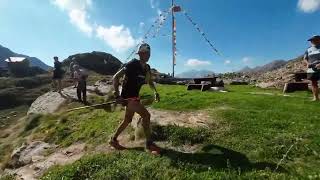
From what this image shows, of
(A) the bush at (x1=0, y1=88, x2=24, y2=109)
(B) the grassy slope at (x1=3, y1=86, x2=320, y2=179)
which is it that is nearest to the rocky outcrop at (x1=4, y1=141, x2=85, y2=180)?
(B) the grassy slope at (x1=3, y1=86, x2=320, y2=179)

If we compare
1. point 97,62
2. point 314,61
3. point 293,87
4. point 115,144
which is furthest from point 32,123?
point 97,62

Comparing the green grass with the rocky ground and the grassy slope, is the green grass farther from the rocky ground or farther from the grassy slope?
the rocky ground

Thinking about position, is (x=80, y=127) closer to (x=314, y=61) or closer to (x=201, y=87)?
(x=201, y=87)

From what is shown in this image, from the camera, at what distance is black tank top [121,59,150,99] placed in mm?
12836

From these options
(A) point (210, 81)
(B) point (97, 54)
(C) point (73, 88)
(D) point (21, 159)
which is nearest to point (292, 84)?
(A) point (210, 81)

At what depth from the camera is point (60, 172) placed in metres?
13.0

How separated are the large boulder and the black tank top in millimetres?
103090

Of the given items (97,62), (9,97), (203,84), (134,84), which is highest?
(97,62)

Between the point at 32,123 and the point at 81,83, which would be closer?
the point at 32,123

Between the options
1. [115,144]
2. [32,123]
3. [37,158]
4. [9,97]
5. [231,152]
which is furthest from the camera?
[9,97]

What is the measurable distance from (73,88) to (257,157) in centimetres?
2450

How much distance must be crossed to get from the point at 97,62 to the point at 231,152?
109 m

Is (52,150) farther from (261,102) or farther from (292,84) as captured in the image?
(292,84)

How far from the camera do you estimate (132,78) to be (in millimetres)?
12883
